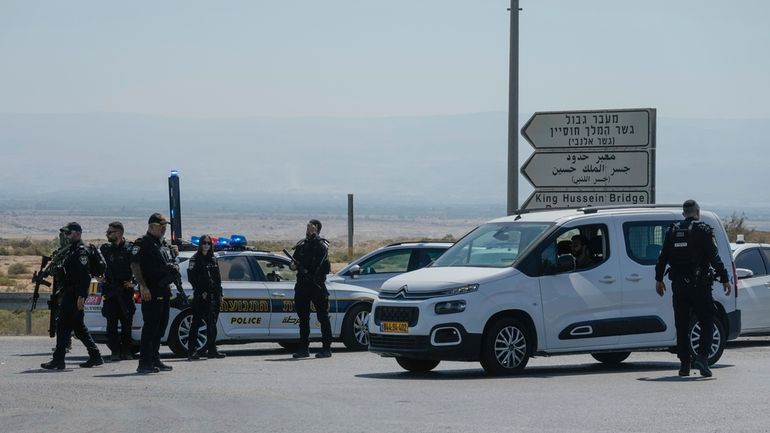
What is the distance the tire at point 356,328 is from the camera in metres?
19.7

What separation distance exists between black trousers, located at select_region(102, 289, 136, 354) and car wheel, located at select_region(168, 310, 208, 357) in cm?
77

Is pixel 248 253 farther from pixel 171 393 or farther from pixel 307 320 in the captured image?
pixel 171 393

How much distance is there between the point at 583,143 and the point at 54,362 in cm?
1007

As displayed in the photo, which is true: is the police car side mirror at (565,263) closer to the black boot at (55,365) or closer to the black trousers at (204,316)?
the black trousers at (204,316)

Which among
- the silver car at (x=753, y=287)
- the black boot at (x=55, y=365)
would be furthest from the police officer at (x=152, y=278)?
the silver car at (x=753, y=287)

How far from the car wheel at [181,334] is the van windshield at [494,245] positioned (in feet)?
13.0

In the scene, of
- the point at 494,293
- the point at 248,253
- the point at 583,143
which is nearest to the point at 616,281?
the point at 494,293

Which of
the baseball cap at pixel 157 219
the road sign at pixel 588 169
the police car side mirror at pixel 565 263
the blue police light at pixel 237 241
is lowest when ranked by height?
the police car side mirror at pixel 565 263

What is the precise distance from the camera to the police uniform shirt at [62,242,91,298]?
16.2 meters

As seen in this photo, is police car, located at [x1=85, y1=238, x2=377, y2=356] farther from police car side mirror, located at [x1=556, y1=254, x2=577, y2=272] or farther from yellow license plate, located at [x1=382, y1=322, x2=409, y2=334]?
police car side mirror, located at [x1=556, y1=254, x2=577, y2=272]

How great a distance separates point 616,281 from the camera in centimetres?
1566

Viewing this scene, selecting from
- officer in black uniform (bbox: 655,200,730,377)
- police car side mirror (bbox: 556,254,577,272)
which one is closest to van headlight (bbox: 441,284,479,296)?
police car side mirror (bbox: 556,254,577,272)

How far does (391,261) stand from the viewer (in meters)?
21.0

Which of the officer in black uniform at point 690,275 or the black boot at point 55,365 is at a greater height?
the officer in black uniform at point 690,275
